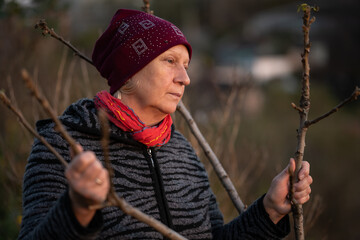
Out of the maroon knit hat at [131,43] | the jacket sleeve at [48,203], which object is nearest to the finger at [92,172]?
the jacket sleeve at [48,203]

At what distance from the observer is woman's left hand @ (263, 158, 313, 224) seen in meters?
1.50

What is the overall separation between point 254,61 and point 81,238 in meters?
31.2

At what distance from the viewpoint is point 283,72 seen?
29.0 m

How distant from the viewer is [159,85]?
1.67m

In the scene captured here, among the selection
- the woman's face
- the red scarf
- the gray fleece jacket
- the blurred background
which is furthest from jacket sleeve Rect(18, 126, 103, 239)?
the blurred background

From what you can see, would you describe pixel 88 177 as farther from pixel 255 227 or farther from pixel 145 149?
pixel 255 227

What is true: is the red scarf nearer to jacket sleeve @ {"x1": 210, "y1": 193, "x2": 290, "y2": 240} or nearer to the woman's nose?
the woman's nose

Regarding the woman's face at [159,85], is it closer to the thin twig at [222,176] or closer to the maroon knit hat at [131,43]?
the maroon knit hat at [131,43]

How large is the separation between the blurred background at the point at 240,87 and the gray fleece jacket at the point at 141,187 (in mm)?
591

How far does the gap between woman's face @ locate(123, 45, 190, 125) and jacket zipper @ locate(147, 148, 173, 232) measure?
20 cm

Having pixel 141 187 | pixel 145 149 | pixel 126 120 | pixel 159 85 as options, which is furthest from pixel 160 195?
pixel 159 85

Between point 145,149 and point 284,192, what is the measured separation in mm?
608

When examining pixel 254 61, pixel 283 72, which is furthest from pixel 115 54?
pixel 254 61

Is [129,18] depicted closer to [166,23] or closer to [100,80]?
[166,23]
